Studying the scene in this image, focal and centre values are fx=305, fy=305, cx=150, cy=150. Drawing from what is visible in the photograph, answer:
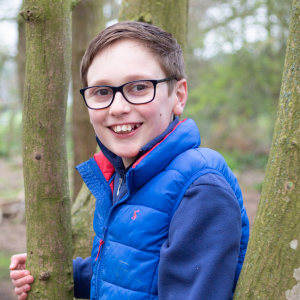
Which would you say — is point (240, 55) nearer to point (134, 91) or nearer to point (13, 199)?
point (13, 199)

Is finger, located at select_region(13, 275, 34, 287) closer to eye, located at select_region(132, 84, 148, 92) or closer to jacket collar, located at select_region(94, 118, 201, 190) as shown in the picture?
jacket collar, located at select_region(94, 118, 201, 190)

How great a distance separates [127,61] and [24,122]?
22.7 inches

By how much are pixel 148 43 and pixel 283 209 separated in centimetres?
91

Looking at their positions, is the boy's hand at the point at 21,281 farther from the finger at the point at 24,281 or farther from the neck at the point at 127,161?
the neck at the point at 127,161

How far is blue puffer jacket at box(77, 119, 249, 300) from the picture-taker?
117 cm

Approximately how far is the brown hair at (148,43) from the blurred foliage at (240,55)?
598cm

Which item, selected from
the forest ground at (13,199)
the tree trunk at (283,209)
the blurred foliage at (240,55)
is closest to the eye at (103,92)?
the tree trunk at (283,209)

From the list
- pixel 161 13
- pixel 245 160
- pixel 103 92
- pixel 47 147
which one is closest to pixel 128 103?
pixel 103 92

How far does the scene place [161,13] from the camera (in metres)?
2.36

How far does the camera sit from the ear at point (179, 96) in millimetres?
1490

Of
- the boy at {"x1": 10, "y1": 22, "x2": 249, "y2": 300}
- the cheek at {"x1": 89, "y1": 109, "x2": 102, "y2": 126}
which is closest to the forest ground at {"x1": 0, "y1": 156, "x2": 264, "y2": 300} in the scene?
the boy at {"x1": 10, "y1": 22, "x2": 249, "y2": 300}

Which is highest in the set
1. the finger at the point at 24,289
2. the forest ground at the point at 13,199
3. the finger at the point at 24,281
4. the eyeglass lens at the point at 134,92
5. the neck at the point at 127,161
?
the eyeglass lens at the point at 134,92

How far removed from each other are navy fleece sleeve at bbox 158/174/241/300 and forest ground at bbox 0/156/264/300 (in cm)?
376

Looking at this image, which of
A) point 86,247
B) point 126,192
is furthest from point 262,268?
point 86,247
